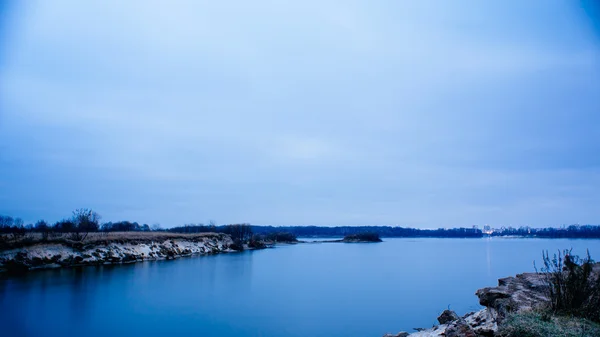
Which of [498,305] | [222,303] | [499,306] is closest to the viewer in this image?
[499,306]

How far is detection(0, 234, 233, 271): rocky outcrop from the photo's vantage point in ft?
94.5

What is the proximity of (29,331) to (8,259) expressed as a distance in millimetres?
21378

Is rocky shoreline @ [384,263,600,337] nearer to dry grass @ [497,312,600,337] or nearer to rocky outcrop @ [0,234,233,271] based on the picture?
dry grass @ [497,312,600,337]

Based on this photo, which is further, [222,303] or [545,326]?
[222,303]

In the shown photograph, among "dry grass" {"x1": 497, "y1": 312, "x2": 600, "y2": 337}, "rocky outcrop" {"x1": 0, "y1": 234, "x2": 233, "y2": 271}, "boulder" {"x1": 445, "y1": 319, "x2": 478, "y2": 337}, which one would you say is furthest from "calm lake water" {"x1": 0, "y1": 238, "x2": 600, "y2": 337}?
"dry grass" {"x1": 497, "y1": 312, "x2": 600, "y2": 337}

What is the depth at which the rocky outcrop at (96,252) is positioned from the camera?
2880 cm

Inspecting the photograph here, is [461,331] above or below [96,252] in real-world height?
above

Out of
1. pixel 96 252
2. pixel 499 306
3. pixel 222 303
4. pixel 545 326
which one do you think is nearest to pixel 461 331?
pixel 499 306

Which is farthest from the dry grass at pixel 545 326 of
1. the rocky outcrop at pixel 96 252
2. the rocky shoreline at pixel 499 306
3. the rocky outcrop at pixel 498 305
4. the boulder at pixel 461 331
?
the rocky outcrop at pixel 96 252

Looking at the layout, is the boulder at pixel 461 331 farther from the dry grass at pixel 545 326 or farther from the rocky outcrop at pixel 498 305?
the dry grass at pixel 545 326

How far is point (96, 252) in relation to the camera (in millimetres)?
36062

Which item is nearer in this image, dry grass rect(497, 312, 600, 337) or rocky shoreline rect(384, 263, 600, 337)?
dry grass rect(497, 312, 600, 337)

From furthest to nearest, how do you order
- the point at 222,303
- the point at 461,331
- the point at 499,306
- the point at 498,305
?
the point at 222,303, the point at 498,305, the point at 499,306, the point at 461,331

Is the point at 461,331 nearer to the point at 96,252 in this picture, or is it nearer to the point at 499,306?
the point at 499,306
